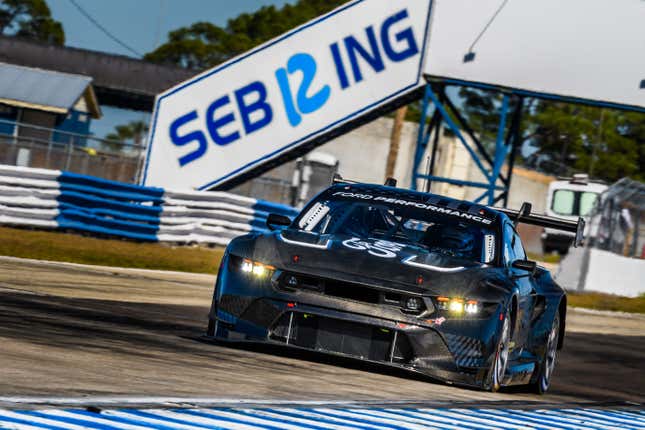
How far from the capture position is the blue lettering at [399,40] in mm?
27188

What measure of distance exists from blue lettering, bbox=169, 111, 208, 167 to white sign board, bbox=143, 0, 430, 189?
0.07ft

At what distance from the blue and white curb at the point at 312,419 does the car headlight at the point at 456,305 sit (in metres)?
0.78

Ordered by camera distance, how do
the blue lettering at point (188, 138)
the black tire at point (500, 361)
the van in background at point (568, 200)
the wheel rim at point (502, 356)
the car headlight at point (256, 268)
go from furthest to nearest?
the van in background at point (568, 200) < the blue lettering at point (188, 138) < the wheel rim at point (502, 356) < the black tire at point (500, 361) < the car headlight at point (256, 268)

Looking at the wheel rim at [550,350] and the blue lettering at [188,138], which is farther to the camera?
the blue lettering at [188,138]

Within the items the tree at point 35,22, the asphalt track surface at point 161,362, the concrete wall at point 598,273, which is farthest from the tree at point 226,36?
the asphalt track surface at point 161,362

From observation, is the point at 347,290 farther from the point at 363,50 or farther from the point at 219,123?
the point at 219,123

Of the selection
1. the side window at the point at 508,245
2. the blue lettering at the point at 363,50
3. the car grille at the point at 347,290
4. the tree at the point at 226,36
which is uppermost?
the tree at the point at 226,36

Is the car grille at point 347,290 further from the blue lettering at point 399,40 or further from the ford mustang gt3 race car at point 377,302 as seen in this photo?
the blue lettering at point 399,40

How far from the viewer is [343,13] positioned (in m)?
27.2

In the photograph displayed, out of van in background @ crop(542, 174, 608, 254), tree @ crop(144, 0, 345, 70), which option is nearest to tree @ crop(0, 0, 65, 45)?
tree @ crop(144, 0, 345, 70)

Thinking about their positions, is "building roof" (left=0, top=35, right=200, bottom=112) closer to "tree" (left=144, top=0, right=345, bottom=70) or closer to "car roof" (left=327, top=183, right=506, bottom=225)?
"tree" (left=144, top=0, right=345, bottom=70)

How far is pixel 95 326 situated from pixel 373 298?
2.27 metres

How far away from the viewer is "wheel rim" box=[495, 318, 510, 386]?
9.56 metres

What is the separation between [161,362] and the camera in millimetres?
8180
